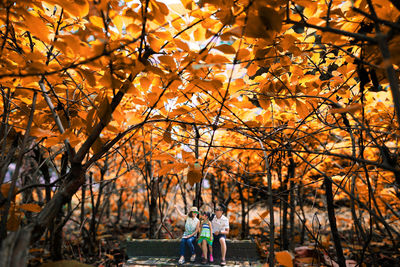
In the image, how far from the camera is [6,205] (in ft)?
3.41

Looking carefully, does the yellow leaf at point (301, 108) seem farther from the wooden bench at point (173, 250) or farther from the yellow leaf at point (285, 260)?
the wooden bench at point (173, 250)

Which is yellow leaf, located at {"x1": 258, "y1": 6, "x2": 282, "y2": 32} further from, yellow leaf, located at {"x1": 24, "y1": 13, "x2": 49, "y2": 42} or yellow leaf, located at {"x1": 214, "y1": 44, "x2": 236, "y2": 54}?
yellow leaf, located at {"x1": 24, "y1": 13, "x2": 49, "y2": 42}

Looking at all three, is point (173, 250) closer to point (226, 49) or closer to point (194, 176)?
point (194, 176)

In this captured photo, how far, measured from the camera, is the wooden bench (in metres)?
3.42

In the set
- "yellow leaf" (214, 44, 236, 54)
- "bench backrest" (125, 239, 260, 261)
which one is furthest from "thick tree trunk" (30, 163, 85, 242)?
"bench backrest" (125, 239, 260, 261)

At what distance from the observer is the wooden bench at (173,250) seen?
342 centimetres

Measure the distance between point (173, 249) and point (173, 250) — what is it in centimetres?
1

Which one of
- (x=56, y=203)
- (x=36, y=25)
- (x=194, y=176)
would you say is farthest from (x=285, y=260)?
(x=36, y=25)

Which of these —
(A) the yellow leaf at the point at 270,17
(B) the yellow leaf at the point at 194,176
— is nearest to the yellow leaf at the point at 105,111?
(B) the yellow leaf at the point at 194,176

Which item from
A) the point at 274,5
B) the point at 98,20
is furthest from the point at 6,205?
the point at 274,5

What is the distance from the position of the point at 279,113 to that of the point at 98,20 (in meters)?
1.71

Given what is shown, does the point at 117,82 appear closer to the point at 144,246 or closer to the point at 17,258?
the point at 17,258

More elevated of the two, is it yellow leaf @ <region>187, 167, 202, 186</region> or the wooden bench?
yellow leaf @ <region>187, 167, 202, 186</region>

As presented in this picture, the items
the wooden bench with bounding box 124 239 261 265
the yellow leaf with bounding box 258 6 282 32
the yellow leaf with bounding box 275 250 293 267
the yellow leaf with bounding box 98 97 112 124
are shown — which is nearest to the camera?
the yellow leaf with bounding box 258 6 282 32
